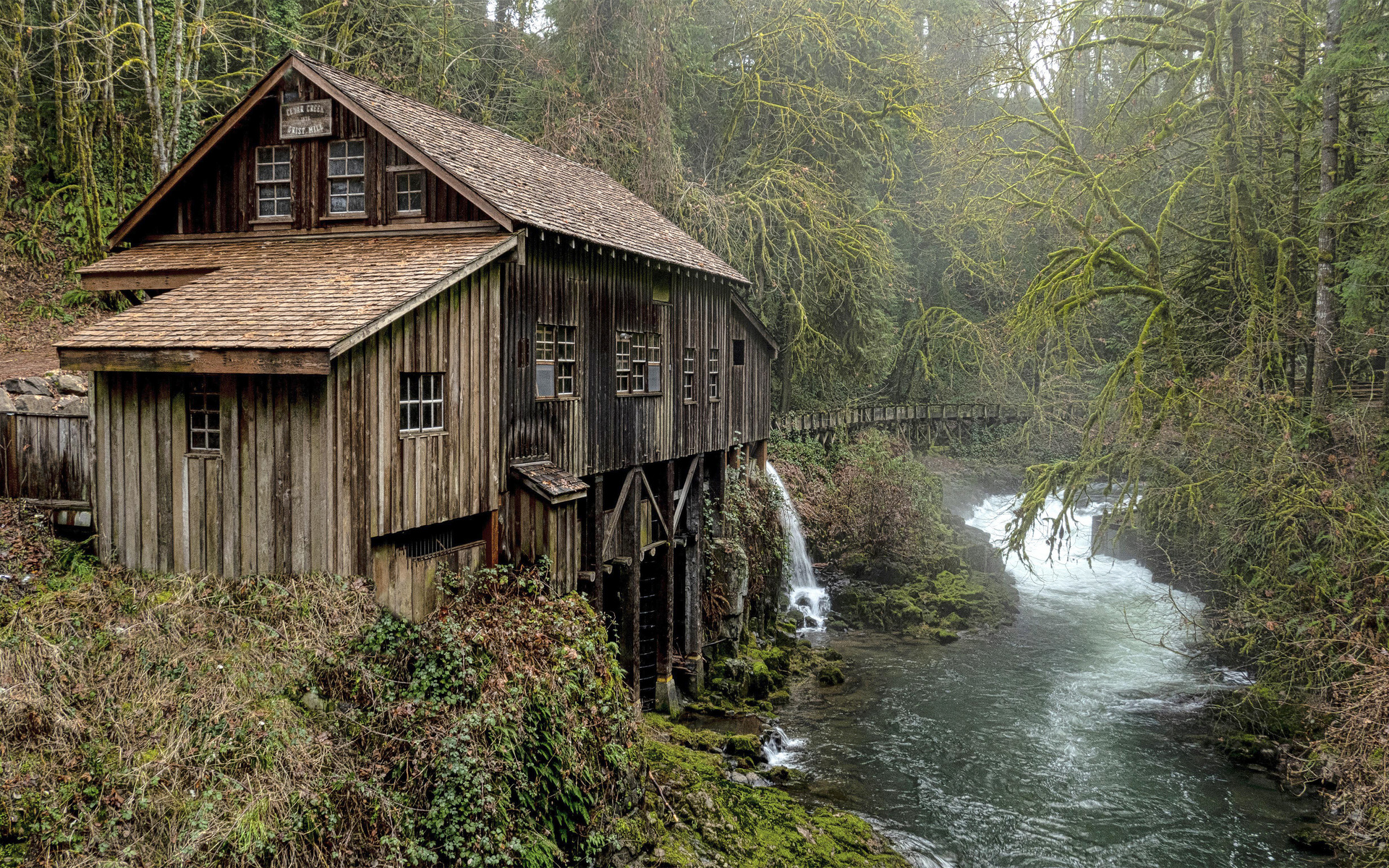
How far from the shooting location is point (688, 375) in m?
17.5

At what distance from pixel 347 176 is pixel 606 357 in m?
4.36

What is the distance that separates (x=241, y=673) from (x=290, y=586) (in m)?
1.00

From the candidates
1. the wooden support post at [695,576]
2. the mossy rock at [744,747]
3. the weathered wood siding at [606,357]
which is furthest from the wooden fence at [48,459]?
the wooden support post at [695,576]

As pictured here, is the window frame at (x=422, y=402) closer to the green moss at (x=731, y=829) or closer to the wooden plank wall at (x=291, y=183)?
the wooden plank wall at (x=291, y=183)

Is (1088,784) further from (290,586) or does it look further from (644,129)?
(644,129)

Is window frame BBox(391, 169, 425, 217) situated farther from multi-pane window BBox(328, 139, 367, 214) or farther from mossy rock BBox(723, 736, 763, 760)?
mossy rock BBox(723, 736, 763, 760)

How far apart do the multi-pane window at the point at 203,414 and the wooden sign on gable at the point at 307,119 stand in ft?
13.1

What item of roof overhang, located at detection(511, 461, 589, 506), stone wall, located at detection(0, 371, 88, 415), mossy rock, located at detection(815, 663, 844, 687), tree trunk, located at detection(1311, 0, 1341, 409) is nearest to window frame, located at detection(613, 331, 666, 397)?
roof overhang, located at detection(511, 461, 589, 506)

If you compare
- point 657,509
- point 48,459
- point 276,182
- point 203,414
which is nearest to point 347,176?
point 276,182

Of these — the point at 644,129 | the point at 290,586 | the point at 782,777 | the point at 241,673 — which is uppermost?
the point at 644,129

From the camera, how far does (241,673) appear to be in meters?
8.31

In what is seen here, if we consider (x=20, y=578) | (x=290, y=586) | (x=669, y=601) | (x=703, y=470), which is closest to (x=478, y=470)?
(x=290, y=586)

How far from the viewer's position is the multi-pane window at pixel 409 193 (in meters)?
11.8

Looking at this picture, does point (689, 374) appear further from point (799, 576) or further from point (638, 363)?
point (799, 576)
